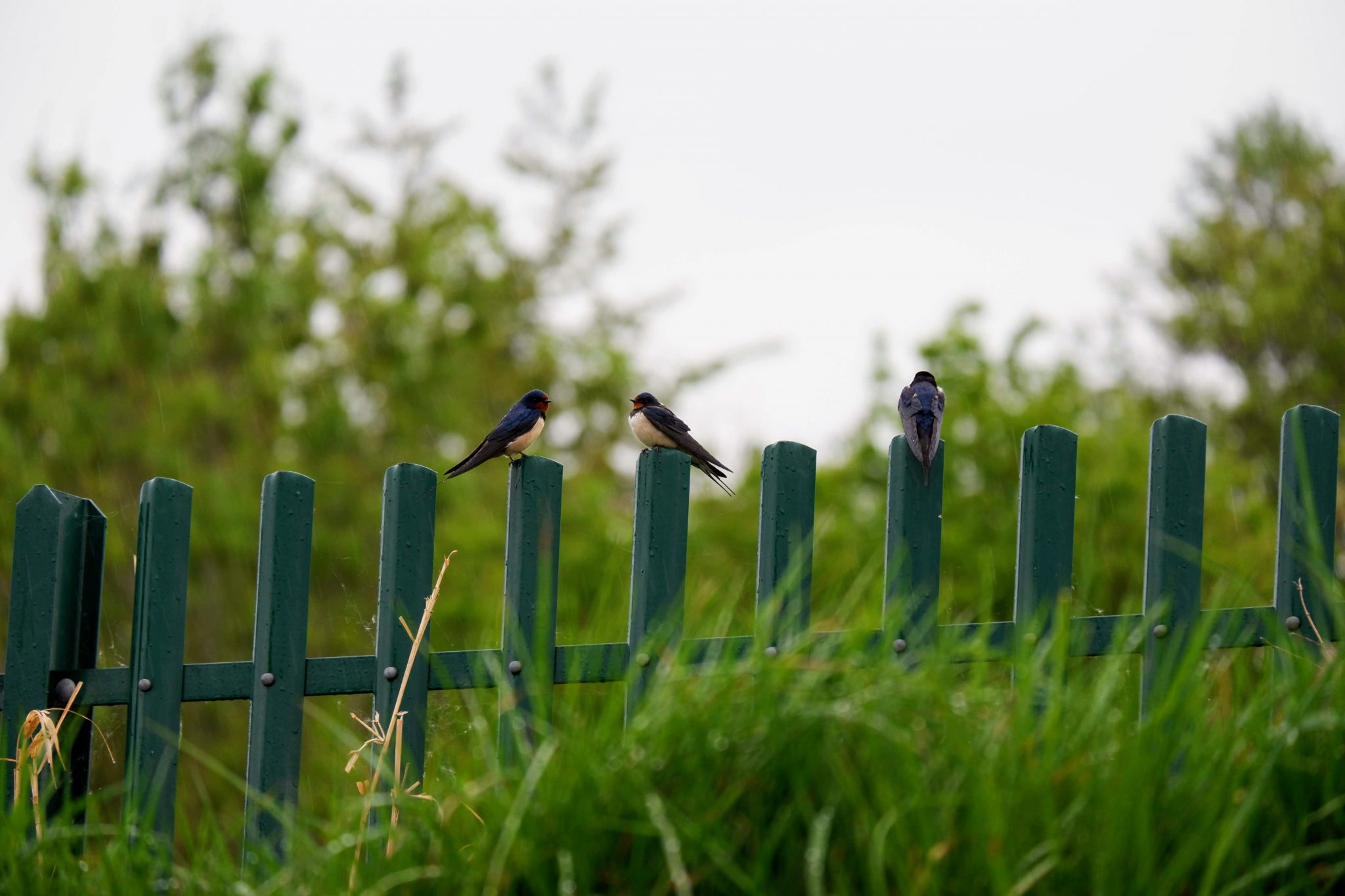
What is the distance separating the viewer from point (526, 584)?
318 centimetres

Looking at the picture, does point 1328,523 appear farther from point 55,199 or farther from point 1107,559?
point 55,199

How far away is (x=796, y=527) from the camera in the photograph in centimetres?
320

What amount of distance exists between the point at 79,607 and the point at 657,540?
1632mm

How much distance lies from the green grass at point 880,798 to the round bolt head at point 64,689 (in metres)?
1.60

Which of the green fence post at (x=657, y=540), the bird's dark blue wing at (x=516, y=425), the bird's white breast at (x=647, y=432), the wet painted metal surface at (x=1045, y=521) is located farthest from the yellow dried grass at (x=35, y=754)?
the bird's white breast at (x=647, y=432)

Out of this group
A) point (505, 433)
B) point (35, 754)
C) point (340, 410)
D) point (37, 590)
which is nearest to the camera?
point (35, 754)

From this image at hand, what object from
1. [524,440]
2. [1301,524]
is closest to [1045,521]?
[1301,524]

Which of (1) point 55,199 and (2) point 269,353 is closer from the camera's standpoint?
(1) point 55,199

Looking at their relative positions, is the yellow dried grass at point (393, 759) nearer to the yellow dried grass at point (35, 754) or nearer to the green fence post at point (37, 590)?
the yellow dried grass at point (35, 754)

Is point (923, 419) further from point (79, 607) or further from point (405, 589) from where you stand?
point (79, 607)

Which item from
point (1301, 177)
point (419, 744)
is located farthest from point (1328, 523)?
point (1301, 177)

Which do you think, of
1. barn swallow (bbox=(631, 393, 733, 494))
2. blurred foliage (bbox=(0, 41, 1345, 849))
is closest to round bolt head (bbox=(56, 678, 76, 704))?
barn swallow (bbox=(631, 393, 733, 494))

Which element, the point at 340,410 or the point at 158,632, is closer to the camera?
the point at 158,632

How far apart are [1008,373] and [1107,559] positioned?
3.61m
